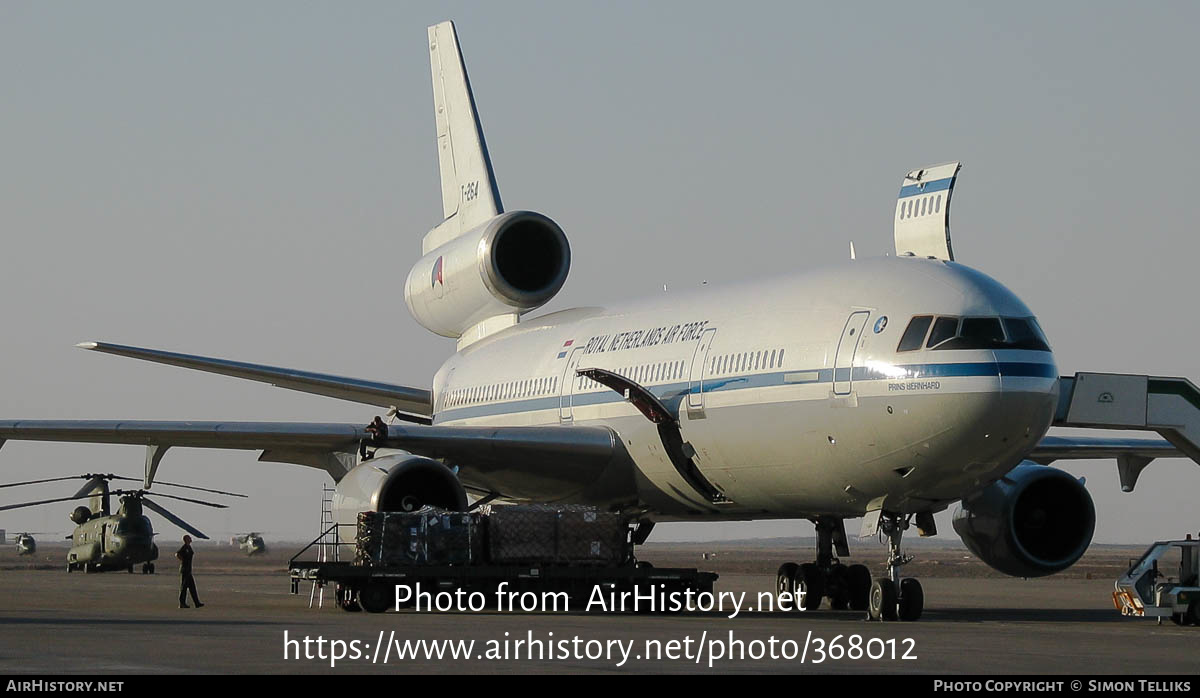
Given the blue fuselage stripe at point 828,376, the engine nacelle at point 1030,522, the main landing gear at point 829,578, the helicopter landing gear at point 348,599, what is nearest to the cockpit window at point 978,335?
the blue fuselage stripe at point 828,376

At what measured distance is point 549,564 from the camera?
20.6 meters

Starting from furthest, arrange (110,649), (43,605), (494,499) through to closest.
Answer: (494,499) < (43,605) < (110,649)

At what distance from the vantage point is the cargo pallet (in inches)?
787

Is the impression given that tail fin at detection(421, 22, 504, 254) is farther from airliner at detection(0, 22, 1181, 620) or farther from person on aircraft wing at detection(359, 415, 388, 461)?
person on aircraft wing at detection(359, 415, 388, 461)

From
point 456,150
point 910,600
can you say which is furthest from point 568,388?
point 456,150

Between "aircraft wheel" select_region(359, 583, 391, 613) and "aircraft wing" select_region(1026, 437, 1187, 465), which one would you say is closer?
"aircraft wheel" select_region(359, 583, 391, 613)

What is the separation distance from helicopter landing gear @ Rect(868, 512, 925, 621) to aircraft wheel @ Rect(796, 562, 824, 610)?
121 inches

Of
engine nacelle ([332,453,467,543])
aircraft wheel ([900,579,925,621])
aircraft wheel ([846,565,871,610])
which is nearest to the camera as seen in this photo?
aircraft wheel ([900,579,925,621])

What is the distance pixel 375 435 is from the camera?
76.9 ft

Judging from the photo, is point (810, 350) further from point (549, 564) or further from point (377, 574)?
point (377, 574)

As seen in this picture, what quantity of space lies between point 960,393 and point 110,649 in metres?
8.93

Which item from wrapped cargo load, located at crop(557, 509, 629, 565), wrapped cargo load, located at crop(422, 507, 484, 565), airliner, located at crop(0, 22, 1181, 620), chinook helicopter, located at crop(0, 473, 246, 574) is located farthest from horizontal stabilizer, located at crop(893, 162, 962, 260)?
chinook helicopter, located at crop(0, 473, 246, 574)

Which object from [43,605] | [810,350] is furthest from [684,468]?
[43,605]

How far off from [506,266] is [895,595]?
1225cm
